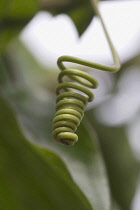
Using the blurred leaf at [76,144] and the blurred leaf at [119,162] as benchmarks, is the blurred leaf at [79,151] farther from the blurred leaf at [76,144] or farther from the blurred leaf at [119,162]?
the blurred leaf at [119,162]

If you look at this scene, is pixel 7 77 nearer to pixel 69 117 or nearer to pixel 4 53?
pixel 4 53

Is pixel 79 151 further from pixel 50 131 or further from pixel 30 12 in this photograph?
pixel 30 12

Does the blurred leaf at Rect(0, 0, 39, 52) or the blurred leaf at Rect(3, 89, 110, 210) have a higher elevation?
the blurred leaf at Rect(0, 0, 39, 52)

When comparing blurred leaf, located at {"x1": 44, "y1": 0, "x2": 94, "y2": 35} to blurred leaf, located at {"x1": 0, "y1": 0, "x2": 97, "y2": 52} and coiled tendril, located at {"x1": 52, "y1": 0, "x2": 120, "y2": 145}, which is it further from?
coiled tendril, located at {"x1": 52, "y1": 0, "x2": 120, "y2": 145}

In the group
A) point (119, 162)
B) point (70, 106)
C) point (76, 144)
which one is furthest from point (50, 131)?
point (119, 162)

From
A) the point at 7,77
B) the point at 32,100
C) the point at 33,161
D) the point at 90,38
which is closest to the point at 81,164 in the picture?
the point at 33,161

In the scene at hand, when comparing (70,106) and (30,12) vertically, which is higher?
(30,12)

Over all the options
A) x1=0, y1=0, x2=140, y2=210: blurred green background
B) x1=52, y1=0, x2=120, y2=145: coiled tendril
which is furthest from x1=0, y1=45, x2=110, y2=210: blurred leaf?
x1=52, y1=0, x2=120, y2=145: coiled tendril
